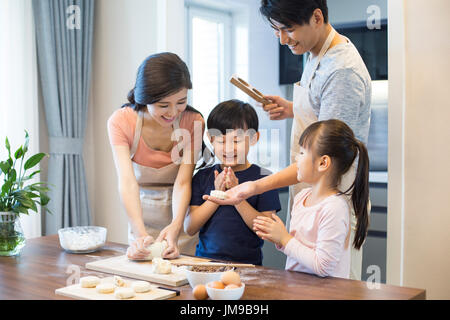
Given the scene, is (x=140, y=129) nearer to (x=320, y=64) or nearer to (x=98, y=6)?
(x=320, y=64)

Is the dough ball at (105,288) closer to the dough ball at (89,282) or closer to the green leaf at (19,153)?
the dough ball at (89,282)

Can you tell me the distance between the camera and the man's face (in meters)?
1.69

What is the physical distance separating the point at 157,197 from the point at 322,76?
833mm

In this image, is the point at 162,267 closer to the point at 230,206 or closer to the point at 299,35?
the point at 230,206

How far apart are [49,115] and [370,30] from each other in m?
2.01

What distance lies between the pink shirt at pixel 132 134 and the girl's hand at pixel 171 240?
354mm


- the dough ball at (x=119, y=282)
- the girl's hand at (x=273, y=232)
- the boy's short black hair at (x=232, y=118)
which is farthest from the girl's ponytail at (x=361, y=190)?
the dough ball at (x=119, y=282)

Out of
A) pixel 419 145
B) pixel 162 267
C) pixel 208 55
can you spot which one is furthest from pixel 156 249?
pixel 208 55

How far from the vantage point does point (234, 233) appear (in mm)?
1823

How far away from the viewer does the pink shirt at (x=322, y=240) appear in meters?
1.40

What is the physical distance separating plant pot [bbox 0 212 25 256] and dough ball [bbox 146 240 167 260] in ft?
1.57

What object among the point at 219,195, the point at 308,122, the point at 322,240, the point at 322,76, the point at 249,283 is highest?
the point at 322,76

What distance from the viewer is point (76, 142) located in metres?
A: 3.26
